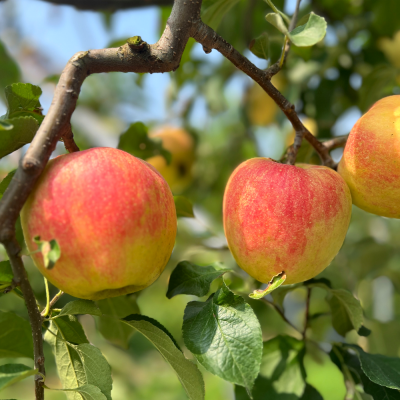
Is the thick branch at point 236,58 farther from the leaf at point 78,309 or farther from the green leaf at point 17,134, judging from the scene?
the leaf at point 78,309

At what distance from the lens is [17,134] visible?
1.82ft

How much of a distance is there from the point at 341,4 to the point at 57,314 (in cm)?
133

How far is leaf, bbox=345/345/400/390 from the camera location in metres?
0.62

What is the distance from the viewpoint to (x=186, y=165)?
1590 millimetres

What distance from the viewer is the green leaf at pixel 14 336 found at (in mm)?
704

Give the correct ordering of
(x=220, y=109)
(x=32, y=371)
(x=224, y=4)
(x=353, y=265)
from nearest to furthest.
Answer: (x=32, y=371) → (x=224, y=4) → (x=353, y=265) → (x=220, y=109)

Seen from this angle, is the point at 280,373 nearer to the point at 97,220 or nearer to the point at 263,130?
the point at 97,220

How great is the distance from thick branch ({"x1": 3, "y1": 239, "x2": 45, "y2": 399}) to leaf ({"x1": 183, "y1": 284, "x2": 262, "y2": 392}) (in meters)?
0.19

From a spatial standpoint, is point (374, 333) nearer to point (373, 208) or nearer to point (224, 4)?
point (373, 208)

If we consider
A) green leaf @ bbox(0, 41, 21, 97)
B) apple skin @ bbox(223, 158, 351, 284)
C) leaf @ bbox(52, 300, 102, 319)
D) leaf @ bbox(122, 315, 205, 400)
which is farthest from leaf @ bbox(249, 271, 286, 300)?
green leaf @ bbox(0, 41, 21, 97)

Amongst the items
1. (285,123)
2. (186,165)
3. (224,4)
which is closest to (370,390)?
(224,4)

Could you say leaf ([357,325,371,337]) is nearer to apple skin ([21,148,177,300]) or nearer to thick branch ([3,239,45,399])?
apple skin ([21,148,177,300])

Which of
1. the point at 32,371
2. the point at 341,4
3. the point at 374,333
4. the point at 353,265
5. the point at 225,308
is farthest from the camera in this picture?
the point at 341,4

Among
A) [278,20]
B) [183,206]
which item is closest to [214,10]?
[278,20]
